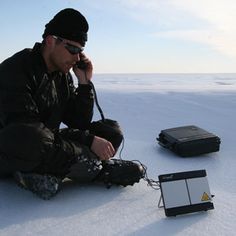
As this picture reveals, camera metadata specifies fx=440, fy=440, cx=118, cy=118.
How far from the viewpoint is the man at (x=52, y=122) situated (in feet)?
7.48

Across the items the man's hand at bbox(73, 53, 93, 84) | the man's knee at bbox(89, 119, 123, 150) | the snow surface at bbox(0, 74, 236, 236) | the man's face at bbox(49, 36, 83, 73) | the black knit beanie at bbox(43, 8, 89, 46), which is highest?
the black knit beanie at bbox(43, 8, 89, 46)

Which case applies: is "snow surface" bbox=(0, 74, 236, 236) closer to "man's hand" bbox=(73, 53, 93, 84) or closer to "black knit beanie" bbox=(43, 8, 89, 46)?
"man's hand" bbox=(73, 53, 93, 84)

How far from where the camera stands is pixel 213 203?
2344 millimetres

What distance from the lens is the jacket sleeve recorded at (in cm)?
286

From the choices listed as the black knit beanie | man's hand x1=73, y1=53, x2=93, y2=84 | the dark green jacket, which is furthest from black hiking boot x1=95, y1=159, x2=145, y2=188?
the black knit beanie

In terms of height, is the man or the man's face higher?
the man's face

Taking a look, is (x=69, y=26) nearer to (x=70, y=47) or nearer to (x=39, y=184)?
(x=70, y=47)

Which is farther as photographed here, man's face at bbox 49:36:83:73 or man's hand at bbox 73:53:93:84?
man's hand at bbox 73:53:93:84

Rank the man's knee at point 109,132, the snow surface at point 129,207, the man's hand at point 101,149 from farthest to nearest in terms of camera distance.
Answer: the man's knee at point 109,132 < the man's hand at point 101,149 < the snow surface at point 129,207

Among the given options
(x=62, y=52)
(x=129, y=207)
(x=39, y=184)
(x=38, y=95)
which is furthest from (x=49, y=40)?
(x=129, y=207)

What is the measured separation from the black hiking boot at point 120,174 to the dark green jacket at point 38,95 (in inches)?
8.1

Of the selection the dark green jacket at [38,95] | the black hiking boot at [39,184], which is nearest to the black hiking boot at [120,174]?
the dark green jacket at [38,95]

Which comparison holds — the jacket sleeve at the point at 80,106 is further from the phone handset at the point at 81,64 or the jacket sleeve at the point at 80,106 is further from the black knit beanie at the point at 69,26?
the black knit beanie at the point at 69,26

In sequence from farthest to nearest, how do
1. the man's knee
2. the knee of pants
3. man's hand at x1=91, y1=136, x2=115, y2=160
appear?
the man's knee, man's hand at x1=91, y1=136, x2=115, y2=160, the knee of pants
